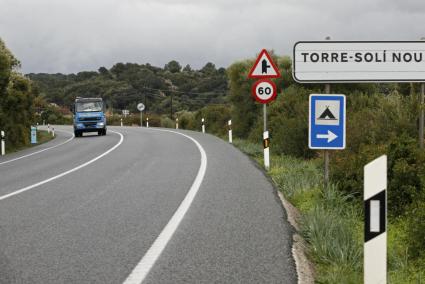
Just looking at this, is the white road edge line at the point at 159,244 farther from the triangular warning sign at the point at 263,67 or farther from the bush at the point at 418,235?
the triangular warning sign at the point at 263,67

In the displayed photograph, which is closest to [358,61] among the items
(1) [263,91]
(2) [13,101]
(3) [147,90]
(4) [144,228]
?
(4) [144,228]

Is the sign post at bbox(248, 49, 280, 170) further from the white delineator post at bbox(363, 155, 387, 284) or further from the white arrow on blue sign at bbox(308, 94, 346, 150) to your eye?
the white delineator post at bbox(363, 155, 387, 284)

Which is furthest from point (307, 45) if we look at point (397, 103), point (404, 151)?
point (397, 103)

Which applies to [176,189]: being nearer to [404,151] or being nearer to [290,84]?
[404,151]

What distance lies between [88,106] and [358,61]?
28.5 m

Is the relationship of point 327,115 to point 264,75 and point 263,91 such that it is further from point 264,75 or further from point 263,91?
point 263,91

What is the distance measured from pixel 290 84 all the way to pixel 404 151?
16.7m

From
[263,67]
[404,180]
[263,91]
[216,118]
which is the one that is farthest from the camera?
[216,118]

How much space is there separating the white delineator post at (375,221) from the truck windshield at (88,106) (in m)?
32.5

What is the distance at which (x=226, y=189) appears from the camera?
10.9m

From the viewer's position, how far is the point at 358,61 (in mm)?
9117

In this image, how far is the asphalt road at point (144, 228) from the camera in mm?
5383

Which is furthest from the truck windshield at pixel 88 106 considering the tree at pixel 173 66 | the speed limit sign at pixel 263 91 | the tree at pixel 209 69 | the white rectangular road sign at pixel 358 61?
the tree at pixel 173 66

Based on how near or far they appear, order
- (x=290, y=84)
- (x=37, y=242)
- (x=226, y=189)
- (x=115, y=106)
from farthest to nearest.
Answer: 1. (x=115, y=106)
2. (x=290, y=84)
3. (x=226, y=189)
4. (x=37, y=242)
